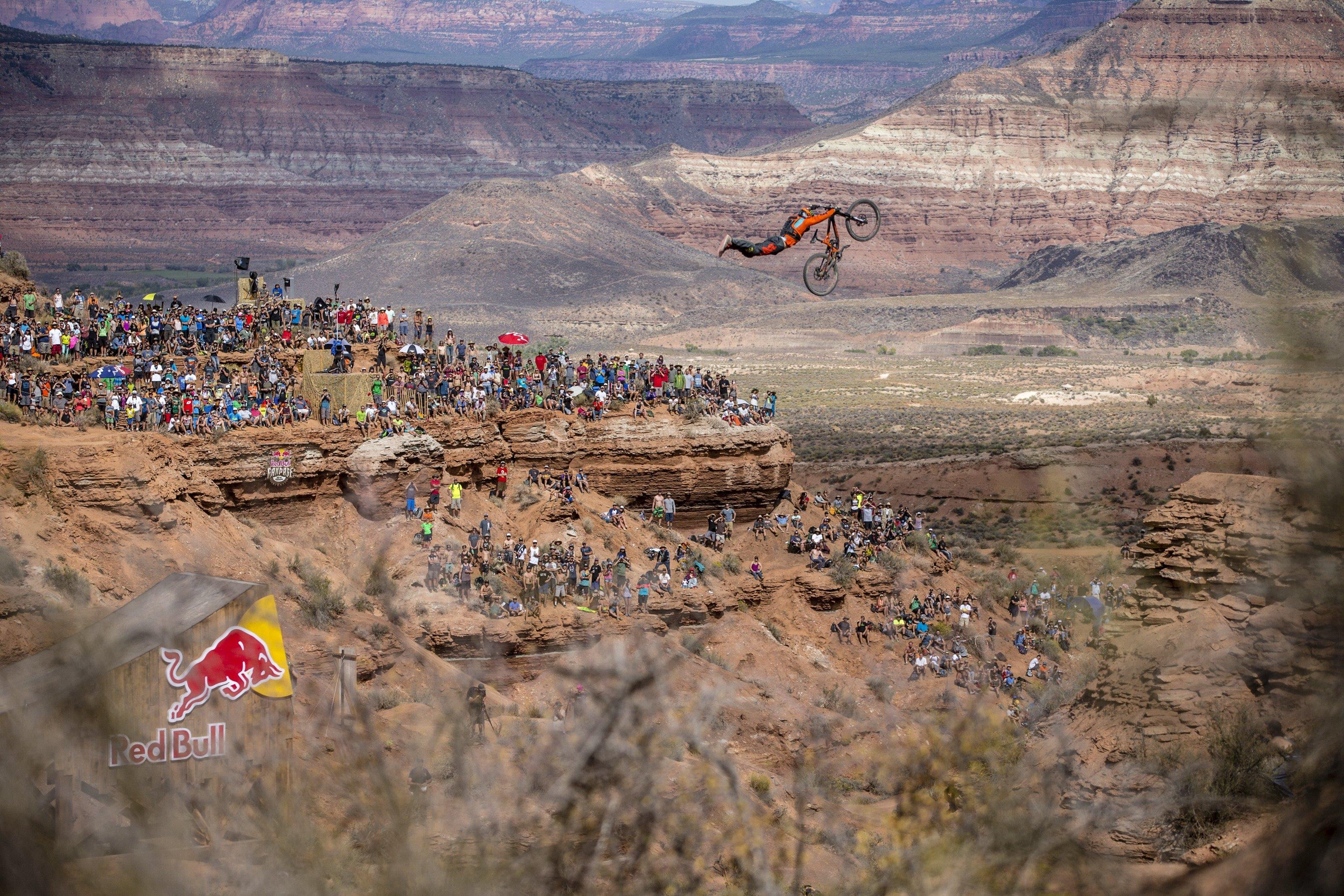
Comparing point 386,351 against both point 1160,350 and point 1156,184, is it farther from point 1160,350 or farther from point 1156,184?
point 1156,184

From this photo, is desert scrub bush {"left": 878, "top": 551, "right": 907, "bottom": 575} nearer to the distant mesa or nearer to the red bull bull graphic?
the red bull bull graphic

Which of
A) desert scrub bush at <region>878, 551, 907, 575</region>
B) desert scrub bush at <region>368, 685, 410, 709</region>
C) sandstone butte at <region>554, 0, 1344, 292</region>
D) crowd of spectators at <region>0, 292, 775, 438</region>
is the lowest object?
desert scrub bush at <region>878, 551, 907, 575</region>

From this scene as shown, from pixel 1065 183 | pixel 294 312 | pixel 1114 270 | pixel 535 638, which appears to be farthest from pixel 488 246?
pixel 535 638

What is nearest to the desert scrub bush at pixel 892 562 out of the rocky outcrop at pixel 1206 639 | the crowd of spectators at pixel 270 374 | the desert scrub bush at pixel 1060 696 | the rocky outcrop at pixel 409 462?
the rocky outcrop at pixel 409 462

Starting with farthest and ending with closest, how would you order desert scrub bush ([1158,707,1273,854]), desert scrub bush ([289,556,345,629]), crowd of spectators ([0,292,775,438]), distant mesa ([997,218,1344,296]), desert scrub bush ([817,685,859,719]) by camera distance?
distant mesa ([997,218,1344,296]), crowd of spectators ([0,292,775,438]), desert scrub bush ([817,685,859,719]), desert scrub bush ([289,556,345,629]), desert scrub bush ([1158,707,1273,854])

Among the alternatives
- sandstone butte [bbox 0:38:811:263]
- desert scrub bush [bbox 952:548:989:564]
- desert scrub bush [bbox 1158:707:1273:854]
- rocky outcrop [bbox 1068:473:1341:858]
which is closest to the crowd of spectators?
desert scrub bush [bbox 952:548:989:564]

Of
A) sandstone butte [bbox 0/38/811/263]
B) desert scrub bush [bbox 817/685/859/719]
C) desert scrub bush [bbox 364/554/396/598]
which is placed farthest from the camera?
sandstone butte [bbox 0/38/811/263]

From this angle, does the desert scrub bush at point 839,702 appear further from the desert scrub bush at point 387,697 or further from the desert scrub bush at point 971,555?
the desert scrub bush at point 971,555
